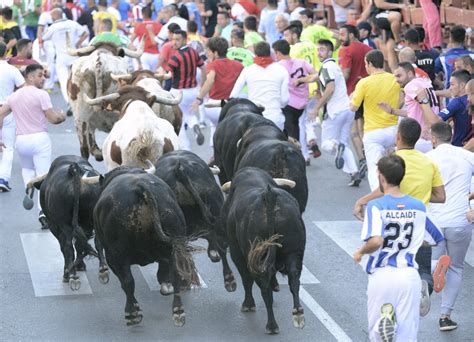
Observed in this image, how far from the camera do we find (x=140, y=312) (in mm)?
11195

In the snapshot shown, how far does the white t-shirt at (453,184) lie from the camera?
10945 millimetres

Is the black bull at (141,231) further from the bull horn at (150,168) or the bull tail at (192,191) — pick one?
the bull horn at (150,168)

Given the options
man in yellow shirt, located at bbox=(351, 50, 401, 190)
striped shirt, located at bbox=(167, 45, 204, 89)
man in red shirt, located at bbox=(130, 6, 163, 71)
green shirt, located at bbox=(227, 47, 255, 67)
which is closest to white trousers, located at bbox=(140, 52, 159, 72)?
man in red shirt, located at bbox=(130, 6, 163, 71)

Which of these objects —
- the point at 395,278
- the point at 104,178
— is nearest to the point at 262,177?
the point at 104,178

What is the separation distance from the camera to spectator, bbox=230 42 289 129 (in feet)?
56.0

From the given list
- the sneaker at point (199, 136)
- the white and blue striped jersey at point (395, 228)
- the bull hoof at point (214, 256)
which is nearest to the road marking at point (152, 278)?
the bull hoof at point (214, 256)

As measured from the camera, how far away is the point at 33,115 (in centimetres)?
1541

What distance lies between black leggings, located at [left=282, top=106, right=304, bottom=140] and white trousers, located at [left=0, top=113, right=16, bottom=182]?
14.0ft

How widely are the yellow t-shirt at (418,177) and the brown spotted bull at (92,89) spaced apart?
Result: 24.5ft

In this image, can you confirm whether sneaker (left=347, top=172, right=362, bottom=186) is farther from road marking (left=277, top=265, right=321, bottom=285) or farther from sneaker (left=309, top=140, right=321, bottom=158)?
road marking (left=277, top=265, right=321, bottom=285)

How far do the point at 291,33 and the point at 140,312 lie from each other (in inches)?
410

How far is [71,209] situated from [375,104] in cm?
502

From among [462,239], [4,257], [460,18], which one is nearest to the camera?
[462,239]

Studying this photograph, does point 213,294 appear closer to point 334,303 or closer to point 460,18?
point 334,303
